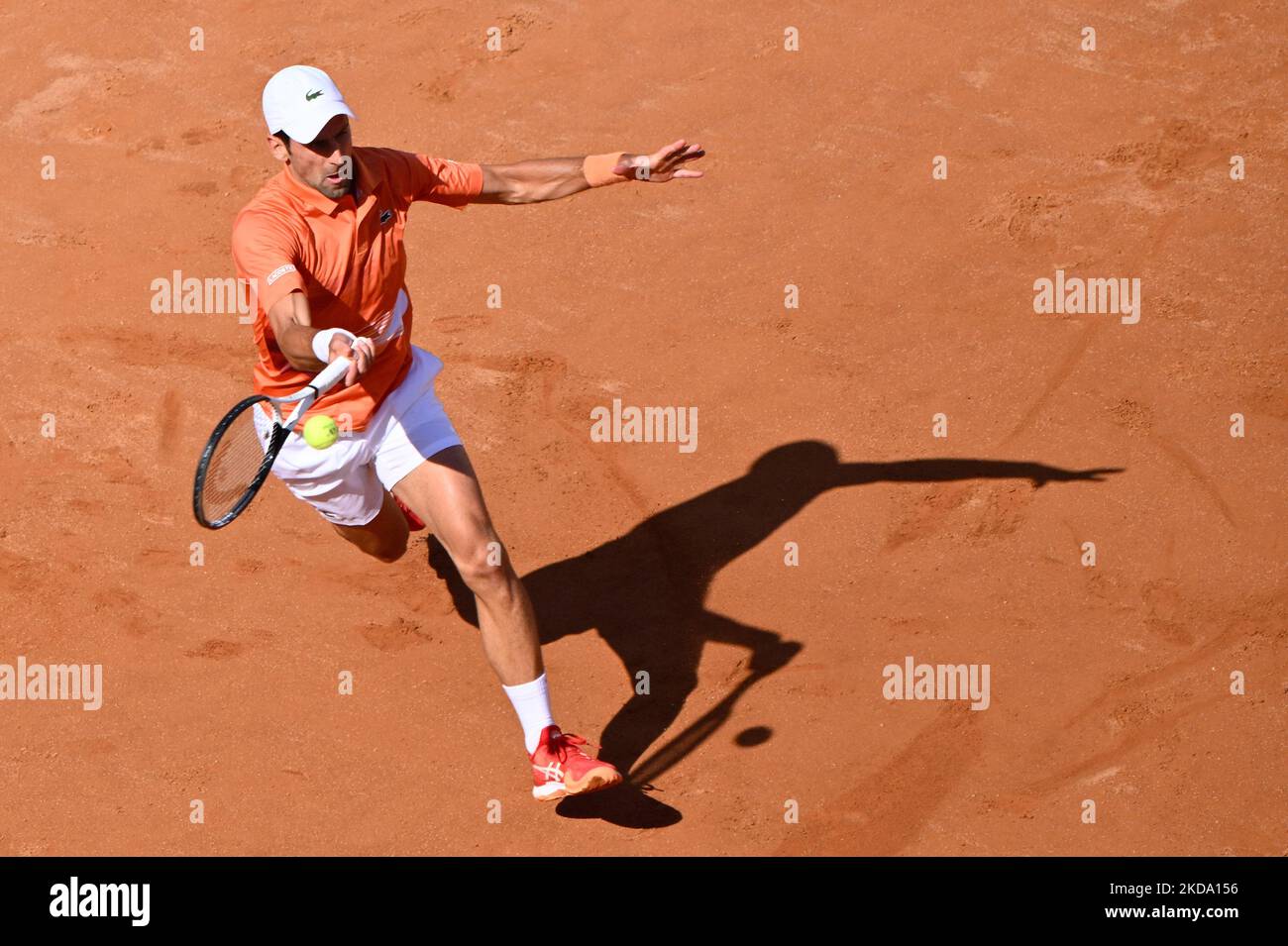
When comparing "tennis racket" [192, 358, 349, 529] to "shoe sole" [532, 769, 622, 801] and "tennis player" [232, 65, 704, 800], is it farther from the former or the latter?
"shoe sole" [532, 769, 622, 801]

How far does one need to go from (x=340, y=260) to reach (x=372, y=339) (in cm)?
36

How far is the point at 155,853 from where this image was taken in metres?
6.56

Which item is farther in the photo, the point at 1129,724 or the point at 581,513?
the point at 581,513

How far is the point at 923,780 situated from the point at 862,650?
761mm

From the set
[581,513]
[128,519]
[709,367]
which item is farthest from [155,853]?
[709,367]

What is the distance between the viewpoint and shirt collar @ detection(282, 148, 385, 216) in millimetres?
6461

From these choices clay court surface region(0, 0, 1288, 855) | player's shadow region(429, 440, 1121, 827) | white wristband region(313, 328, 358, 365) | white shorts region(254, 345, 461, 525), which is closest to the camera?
white wristband region(313, 328, 358, 365)

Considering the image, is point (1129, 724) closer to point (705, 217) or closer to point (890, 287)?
point (890, 287)

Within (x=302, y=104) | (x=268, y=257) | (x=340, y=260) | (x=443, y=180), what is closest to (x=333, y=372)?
(x=268, y=257)

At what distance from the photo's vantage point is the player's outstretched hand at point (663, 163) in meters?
6.85

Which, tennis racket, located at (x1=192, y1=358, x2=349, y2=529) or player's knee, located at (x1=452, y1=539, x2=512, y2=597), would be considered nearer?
tennis racket, located at (x1=192, y1=358, x2=349, y2=529)

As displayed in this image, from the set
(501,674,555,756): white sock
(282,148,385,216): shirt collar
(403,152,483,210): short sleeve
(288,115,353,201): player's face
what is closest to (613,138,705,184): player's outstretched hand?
(403,152,483,210): short sleeve

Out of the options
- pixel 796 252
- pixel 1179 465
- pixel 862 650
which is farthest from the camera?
pixel 796 252

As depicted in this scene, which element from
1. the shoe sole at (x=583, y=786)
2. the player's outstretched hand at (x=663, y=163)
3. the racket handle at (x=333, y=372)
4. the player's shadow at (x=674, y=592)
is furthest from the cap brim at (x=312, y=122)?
the shoe sole at (x=583, y=786)
